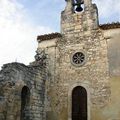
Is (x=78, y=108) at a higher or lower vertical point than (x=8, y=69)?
lower

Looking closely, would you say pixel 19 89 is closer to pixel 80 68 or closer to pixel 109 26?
pixel 80 68

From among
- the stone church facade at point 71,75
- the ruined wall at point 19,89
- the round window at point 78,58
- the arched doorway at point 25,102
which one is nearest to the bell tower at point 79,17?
the stone church facade at point 71,75

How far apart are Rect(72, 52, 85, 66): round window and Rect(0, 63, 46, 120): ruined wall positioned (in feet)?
5.36

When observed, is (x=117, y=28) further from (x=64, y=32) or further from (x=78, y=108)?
(x=78, y=108)

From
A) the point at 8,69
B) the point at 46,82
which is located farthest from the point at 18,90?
the point at 46,82

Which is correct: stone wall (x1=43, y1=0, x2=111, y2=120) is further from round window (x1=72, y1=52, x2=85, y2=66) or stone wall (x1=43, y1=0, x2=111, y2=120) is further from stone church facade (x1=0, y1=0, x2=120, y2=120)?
round window (x1=72, y1=52, x2=85, y2=66)

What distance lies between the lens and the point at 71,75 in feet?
44.6

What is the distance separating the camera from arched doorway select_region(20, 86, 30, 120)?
12.2 metres

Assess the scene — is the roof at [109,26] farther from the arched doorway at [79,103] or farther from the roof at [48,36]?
the arched doorway at [79,103]

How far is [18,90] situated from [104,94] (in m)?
3.90

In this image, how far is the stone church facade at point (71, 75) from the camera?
12141 millimetres

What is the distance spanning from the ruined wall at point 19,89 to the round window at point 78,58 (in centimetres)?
164

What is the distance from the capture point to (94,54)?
13.4 meters

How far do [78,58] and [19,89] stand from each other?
3561 millimetres
